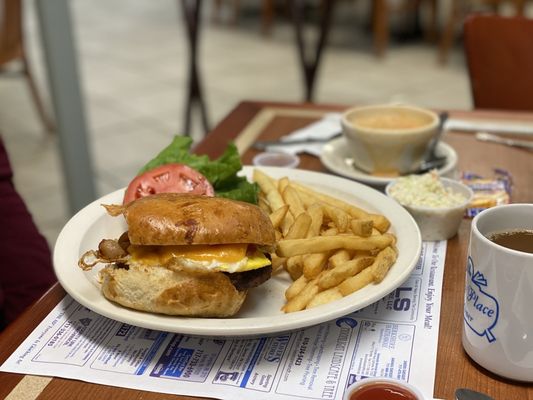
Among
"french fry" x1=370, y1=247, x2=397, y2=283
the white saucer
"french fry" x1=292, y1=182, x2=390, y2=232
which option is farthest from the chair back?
"french fry" x1=370, y1=247, x2=397, y2=283

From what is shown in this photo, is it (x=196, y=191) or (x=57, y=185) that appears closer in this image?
(x=196, y=191)

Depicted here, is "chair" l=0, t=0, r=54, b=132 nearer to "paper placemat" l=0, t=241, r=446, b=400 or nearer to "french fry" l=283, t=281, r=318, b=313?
"paper placemat" l=0, t=241, r=446, b=400

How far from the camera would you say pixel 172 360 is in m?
0.92

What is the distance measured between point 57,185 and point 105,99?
5.56ft

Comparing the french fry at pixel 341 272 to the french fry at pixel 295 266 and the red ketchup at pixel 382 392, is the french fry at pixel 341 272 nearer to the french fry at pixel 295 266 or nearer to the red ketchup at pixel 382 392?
the french fry at pixel 295 266

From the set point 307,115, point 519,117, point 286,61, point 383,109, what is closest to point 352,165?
point 383,109

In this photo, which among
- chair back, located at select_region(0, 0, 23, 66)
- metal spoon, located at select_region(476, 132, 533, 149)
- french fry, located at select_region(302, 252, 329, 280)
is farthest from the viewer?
chair back, located at select_region(0, 0, 23, 66)

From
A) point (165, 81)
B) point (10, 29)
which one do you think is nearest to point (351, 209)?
point (10, 29)

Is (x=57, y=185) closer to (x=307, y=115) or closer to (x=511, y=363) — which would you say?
(x=307, y=115)

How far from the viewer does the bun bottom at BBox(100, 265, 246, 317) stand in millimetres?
887

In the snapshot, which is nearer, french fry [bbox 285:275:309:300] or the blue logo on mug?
the blue logo on mug

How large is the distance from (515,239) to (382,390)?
27 cm

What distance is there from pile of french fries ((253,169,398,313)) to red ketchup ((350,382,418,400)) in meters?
0.18

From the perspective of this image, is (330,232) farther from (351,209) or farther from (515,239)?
(515,239)
